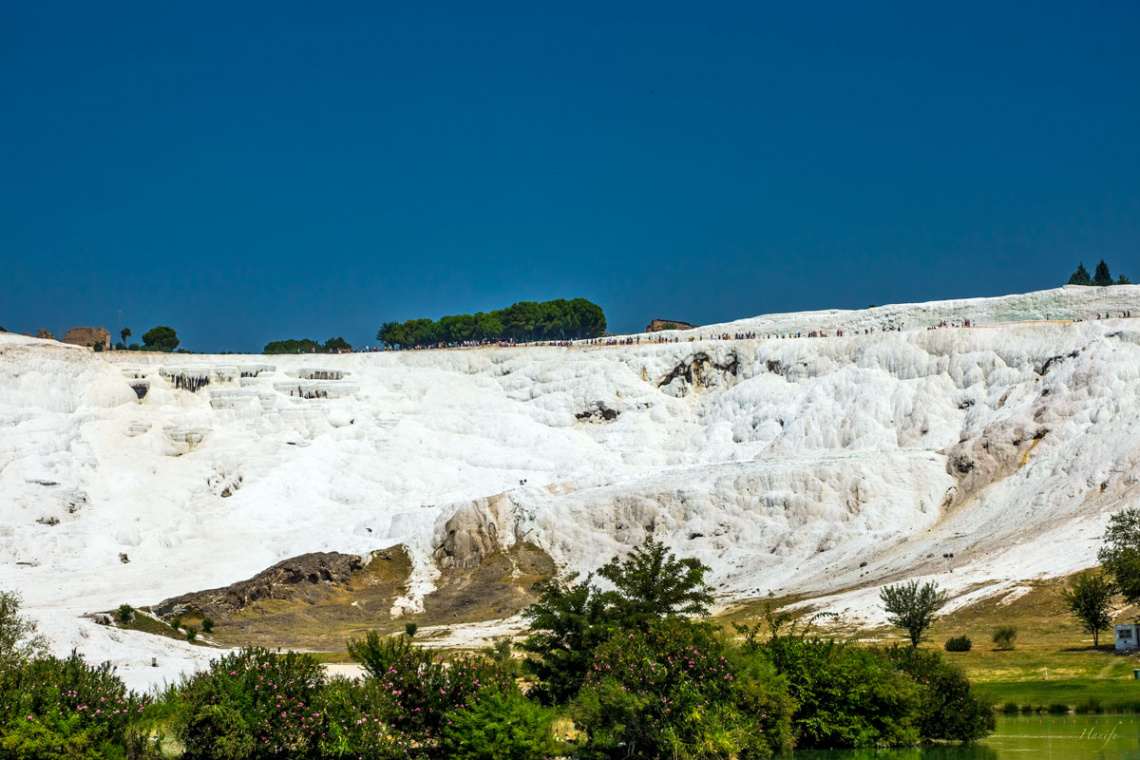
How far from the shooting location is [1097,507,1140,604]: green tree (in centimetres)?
4584

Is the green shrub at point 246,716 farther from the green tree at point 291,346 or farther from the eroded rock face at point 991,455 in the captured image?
the green tree at point 291,346

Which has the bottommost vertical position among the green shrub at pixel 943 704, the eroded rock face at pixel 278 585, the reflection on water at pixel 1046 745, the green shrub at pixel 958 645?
the reflection on water at pixel 1046 745

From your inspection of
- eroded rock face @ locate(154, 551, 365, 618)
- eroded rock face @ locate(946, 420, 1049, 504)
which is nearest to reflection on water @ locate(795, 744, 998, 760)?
eroded rock face @ locate(154, 551, 365, 618)

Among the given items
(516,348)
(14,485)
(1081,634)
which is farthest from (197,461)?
(1081,634)

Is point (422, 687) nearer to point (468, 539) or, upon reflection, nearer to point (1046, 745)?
point (1046, 745)

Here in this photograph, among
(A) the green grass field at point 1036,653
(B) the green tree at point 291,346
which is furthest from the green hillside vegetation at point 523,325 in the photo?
(A) the green grass field at point 1036,653

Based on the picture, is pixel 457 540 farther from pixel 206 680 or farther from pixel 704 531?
pixel 206 680

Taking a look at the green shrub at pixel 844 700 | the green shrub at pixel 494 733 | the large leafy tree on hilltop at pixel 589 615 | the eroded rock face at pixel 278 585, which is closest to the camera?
the green shrub at pixel 494 733

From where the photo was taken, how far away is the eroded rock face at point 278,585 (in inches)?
2466

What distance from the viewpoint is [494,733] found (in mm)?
27016

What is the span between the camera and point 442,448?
91.0 m

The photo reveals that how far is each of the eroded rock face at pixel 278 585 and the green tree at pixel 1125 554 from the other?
3592 centimetres

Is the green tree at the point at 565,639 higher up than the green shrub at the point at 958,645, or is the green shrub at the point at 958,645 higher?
the green tree at the point at 565,639

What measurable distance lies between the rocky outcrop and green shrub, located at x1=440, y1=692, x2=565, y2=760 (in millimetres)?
95675
